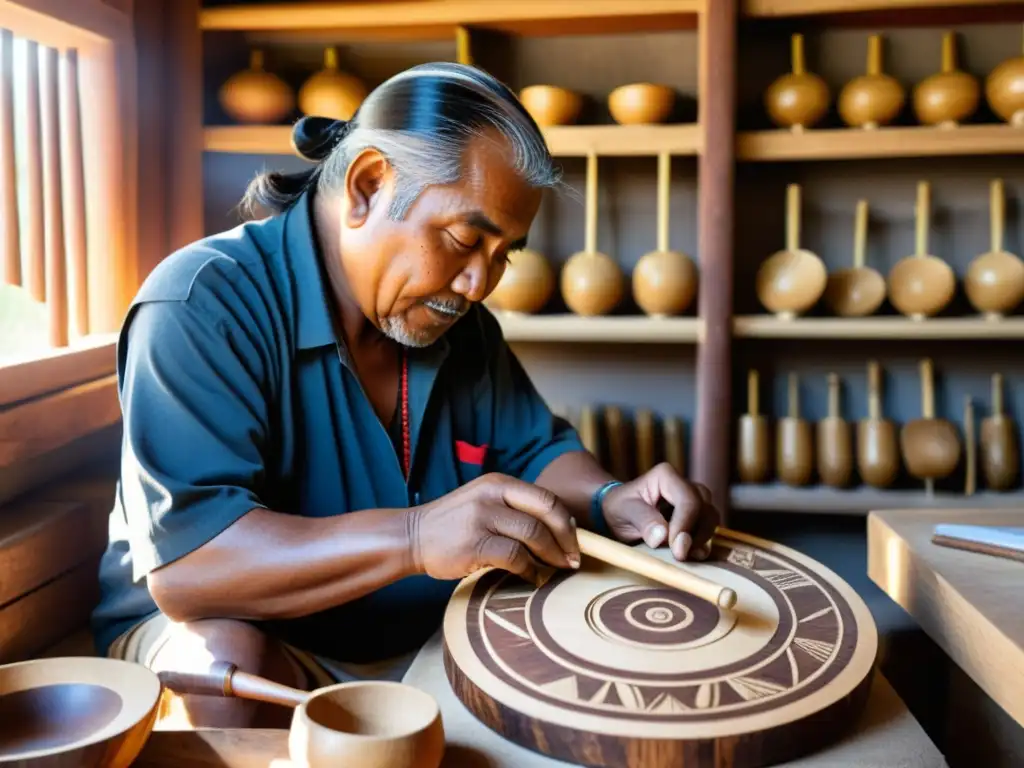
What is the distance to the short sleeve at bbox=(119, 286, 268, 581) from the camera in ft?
4.33

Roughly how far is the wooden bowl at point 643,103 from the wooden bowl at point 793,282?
0.65m

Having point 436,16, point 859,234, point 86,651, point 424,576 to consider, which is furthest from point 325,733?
point 859,234

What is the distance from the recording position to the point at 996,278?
3119 millimetres

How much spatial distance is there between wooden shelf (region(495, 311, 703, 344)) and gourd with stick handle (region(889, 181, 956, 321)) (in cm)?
73

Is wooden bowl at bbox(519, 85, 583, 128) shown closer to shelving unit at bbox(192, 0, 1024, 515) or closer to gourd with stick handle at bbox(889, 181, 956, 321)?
shelving unit at bbox(192, 0, 1024, 515)

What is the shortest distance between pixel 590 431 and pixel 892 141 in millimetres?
1422

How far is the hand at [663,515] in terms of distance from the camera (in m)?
1.55

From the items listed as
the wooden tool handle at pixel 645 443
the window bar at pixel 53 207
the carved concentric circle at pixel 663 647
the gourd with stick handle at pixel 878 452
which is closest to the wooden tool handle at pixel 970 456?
the gourd with stick handle at pixel 878 452

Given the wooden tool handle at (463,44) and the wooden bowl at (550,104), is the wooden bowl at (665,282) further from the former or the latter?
the wooden tool handle at (463,44)

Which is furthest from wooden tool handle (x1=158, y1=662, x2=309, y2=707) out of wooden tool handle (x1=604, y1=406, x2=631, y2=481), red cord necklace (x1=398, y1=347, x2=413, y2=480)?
wooden tool handle (x1=604, y1=406, x2=631, y2=481)

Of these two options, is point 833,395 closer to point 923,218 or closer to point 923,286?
point 923,286

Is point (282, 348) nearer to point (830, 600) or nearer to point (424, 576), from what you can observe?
point (424, 576)

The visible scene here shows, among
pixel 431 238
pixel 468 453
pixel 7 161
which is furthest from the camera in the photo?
pixel 7 161

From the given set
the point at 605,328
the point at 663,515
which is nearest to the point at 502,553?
the point at 663,515
